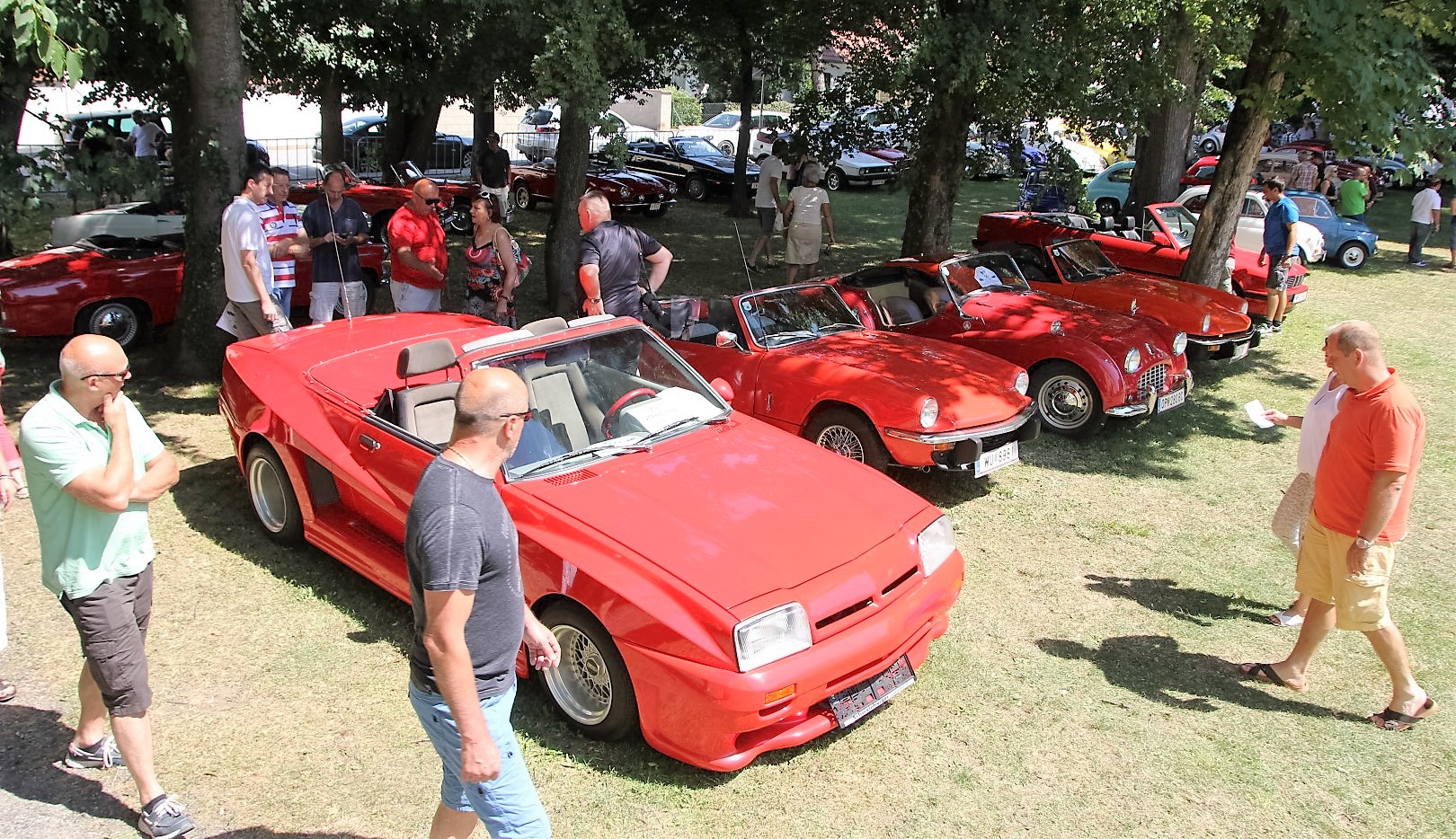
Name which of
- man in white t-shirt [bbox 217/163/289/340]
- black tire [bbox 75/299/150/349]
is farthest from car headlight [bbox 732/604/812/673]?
black tire [bbox 75/299/150/349]

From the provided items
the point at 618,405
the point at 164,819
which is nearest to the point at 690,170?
the point at 618,405

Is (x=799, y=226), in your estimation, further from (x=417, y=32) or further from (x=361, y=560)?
(x=361, y=560)

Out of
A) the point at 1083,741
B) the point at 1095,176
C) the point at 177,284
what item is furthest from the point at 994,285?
the point at 1095,176

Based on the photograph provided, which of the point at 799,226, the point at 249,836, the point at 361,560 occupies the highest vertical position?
the point at 799,226

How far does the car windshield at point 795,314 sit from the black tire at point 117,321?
6.07 m

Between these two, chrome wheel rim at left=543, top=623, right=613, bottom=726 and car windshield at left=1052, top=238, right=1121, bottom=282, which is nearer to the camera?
chrome wheel rim at left=543, top=623, right=613, bottom=726

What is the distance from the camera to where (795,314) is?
7.93m

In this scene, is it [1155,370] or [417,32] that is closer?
[1155,370]

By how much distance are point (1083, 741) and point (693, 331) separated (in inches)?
163

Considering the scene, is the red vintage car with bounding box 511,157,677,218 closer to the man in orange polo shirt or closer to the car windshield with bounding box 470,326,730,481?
the car windshield with bounding box 470,326,730,481

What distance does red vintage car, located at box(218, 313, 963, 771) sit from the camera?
4016mm

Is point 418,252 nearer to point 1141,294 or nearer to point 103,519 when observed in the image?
point 103,519

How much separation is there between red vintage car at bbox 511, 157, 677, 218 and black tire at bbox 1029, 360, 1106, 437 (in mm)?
10764

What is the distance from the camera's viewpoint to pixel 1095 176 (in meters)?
23.4
